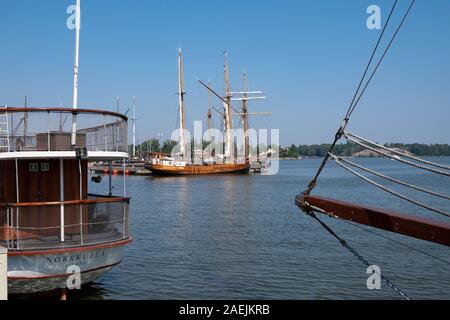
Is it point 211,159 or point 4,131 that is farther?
point 211,159

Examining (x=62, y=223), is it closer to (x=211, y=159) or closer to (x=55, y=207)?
(x=55, y=207)

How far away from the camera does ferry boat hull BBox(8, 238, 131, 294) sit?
41.6 feet

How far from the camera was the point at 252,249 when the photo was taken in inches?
909

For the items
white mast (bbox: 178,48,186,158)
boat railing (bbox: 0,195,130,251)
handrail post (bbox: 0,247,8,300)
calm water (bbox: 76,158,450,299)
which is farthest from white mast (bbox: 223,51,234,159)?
handrail post (bbox: 0,247,8,300)

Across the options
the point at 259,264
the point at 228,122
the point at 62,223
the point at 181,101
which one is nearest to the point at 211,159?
the point at 228,122

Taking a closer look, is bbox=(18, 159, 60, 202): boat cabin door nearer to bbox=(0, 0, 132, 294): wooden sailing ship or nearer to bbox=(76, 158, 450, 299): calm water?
bbox=(0, 0, 132, 294): wooden sailing ship

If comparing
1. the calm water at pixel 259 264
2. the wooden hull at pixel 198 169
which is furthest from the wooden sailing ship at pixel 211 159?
the calm water at pixel 259 264

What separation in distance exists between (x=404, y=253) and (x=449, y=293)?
535 cm

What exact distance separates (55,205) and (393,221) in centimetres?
872

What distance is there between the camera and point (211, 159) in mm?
112625

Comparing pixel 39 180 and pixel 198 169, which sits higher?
pixel 39 180

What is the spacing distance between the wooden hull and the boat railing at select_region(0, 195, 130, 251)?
79225 millimetres

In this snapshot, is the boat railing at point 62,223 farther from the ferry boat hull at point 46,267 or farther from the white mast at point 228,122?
the white mast at point 228,122
